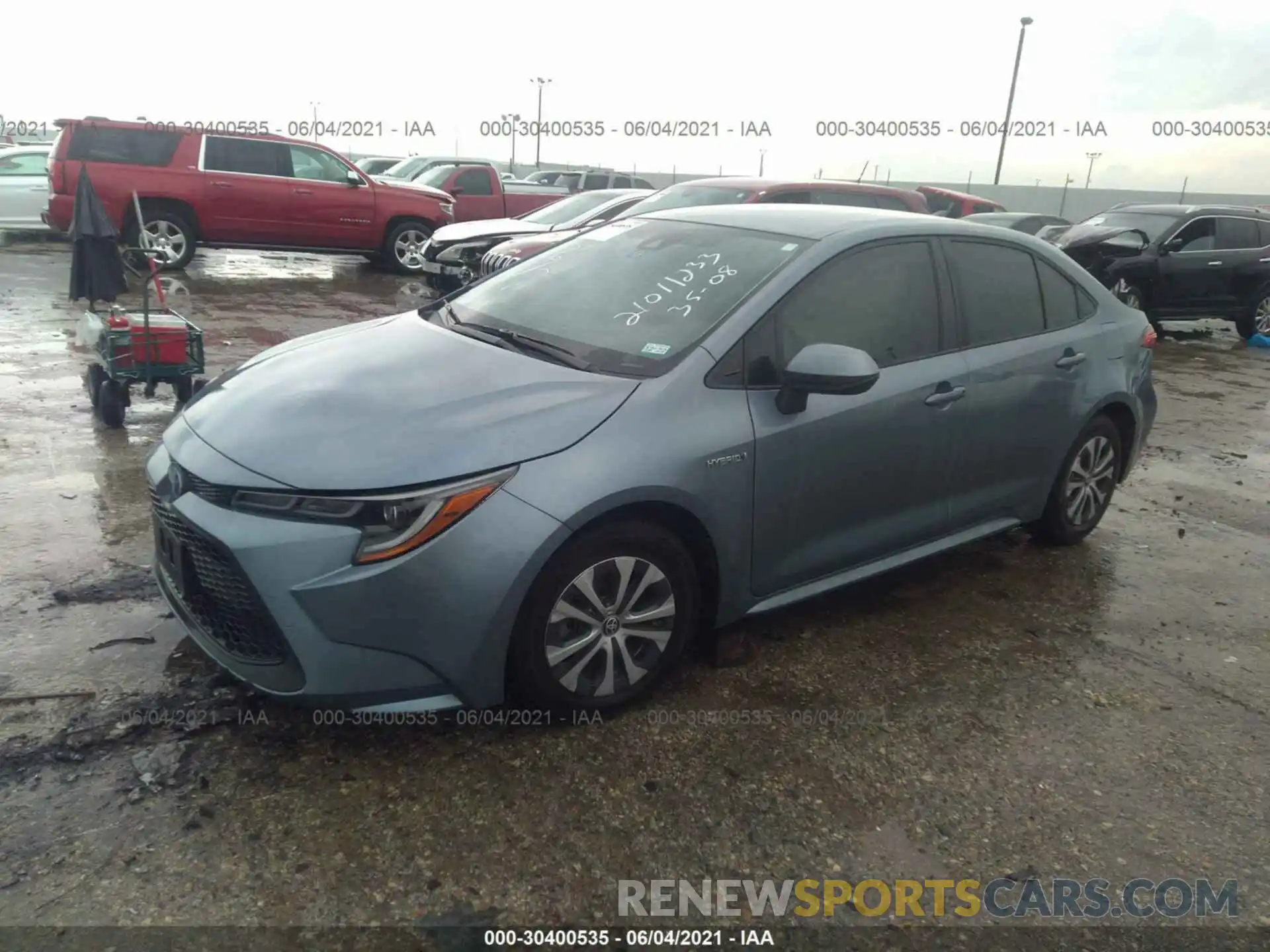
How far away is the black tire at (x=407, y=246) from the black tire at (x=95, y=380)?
792cm

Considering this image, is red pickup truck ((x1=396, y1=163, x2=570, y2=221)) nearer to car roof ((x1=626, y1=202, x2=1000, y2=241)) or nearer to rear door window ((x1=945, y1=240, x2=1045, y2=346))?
car roof ((x1=626, y1=202, x2=1000, y2=241))

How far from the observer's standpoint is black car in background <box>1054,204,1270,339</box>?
39.0 ft

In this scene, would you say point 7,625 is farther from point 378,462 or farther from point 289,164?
point 289,164

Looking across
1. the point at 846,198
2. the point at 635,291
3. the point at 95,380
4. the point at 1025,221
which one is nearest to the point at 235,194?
the point at 95,380

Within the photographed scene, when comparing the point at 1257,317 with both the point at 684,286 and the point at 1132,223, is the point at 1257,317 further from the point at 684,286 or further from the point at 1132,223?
the point at 684,286

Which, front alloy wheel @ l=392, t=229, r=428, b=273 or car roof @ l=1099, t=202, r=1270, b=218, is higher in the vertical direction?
car roof @ l=1099, t=202, r=1270, b=218

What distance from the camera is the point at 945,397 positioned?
3.63 m

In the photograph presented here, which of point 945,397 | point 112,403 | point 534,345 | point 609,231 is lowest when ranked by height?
point 112,403

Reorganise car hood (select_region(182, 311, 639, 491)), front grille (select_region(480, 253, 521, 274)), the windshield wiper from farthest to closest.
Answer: front grille (select_region(480, 253, 521, 274))
the windshield wiper
car hood (select_region(182, 311, 639, 491))

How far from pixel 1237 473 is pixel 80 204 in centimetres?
740

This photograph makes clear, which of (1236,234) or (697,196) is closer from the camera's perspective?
(697,196)

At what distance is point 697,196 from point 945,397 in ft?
22.1

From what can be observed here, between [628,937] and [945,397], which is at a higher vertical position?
[945,397]


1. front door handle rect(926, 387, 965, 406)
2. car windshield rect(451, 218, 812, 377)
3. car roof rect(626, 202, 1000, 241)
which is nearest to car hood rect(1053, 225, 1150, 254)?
car roof rect(626, 202, 1000, 241)
